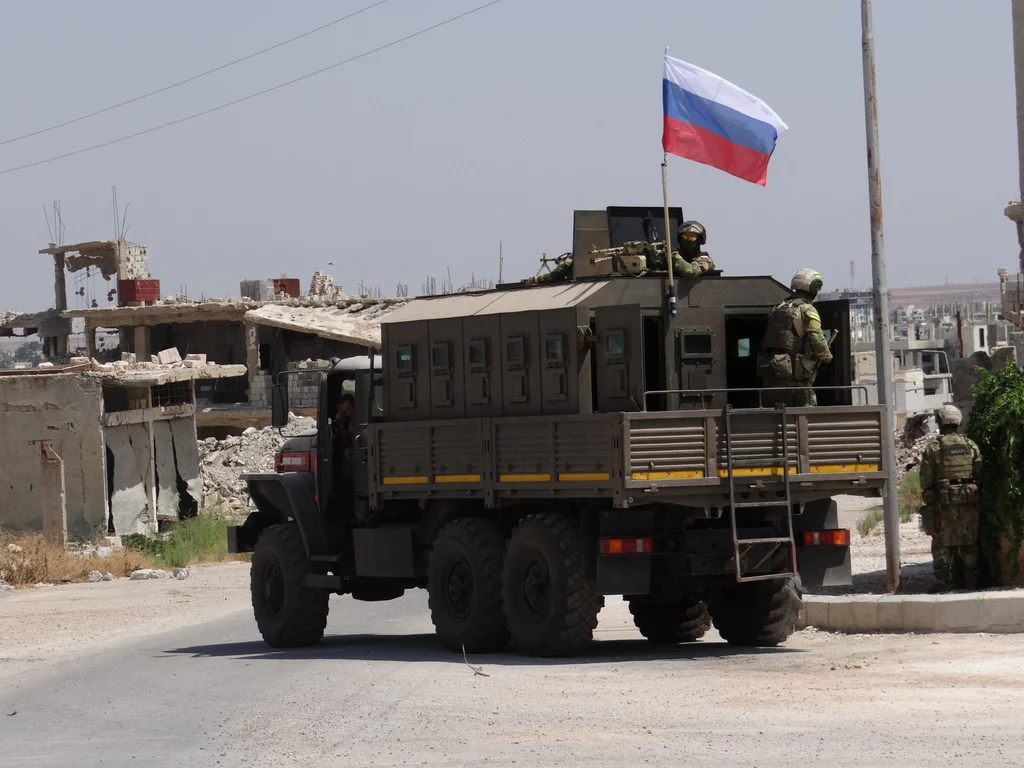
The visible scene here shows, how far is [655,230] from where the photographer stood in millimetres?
14711

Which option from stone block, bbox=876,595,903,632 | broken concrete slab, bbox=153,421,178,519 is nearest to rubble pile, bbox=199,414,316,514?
broken concrete slab, bbox=153,421,178,519

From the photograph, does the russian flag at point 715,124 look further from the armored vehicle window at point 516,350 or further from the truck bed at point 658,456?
the truck bed at point 658,456

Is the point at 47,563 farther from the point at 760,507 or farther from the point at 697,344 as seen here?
the point at 760,507

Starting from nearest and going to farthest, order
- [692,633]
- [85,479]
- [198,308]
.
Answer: [692,633], [85,479], [198,308]

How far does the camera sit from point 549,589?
13.3m

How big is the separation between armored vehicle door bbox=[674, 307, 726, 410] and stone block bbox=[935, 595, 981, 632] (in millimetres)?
2611

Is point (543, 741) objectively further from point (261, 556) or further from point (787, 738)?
point (261, 556)

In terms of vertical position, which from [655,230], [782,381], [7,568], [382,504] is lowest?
[7,568]

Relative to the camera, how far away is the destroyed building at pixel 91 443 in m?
29.7

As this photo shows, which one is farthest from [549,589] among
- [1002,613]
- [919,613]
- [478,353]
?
[1002,613]

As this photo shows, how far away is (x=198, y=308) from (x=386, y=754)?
4050 cm

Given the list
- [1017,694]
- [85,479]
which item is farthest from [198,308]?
[1017,694]

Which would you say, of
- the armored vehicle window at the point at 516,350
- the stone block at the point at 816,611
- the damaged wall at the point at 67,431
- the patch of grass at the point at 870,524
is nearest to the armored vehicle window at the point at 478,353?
the armored vehicle window at the point at 516,350

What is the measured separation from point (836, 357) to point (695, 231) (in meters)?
1.70
